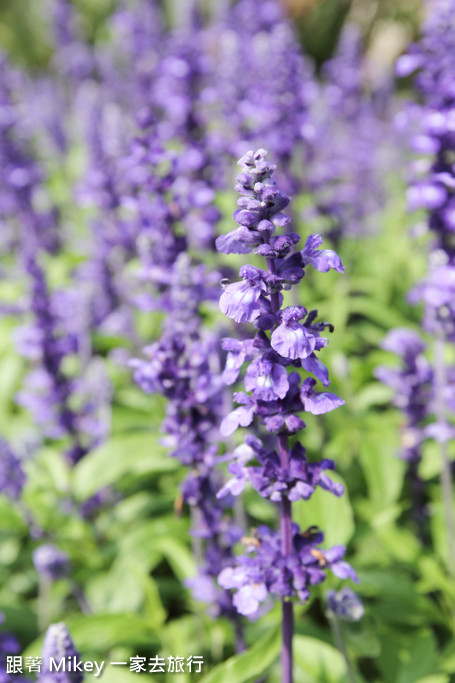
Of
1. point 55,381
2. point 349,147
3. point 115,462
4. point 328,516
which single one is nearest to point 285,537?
point 328,516

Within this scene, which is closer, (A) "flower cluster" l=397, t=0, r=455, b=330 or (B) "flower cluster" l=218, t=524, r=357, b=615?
(B) "flower cluster" l=218, t=524, r=357, b=615

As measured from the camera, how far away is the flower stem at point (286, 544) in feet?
7.93

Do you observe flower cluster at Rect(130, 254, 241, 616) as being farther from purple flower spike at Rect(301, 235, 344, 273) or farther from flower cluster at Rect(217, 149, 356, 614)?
purple flower spike at Rect(301, 235, 344, 273)

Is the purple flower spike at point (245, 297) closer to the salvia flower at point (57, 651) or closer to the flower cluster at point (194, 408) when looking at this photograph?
the flower cluster at point (194, 408)

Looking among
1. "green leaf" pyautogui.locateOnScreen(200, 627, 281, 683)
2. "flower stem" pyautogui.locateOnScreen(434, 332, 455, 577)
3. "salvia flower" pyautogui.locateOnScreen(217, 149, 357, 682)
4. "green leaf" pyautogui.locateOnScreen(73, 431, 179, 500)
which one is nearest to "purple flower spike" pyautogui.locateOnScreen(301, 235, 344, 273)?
"salvia flower" pyautogui.locateOnScreen(217, 149, 357, 682)

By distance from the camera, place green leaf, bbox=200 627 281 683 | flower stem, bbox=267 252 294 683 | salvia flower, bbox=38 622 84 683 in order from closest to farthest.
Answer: flower stem, bbox=267 252 294 683, salvia flower, bbox=38 622 84 683, green leaf, bbox=200 627 281 683

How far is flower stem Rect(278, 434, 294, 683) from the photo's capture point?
7.93ft

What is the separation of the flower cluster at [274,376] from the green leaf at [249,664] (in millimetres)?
457

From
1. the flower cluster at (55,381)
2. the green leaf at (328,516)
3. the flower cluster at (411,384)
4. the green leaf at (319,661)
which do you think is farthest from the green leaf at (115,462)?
the flower cluster at (411,384)

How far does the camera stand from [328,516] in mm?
3816

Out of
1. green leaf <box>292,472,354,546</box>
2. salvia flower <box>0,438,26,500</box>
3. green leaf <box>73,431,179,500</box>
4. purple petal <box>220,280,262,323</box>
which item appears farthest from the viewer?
green leaf <box>73,431,179,500</box>

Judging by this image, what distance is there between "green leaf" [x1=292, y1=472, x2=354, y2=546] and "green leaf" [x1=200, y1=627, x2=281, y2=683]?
90 cm

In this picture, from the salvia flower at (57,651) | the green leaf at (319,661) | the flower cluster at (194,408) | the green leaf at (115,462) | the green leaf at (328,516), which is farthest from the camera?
the green leaf at (115,462)

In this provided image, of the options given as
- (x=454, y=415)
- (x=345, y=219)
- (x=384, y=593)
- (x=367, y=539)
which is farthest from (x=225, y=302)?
(x=345, y=219)
